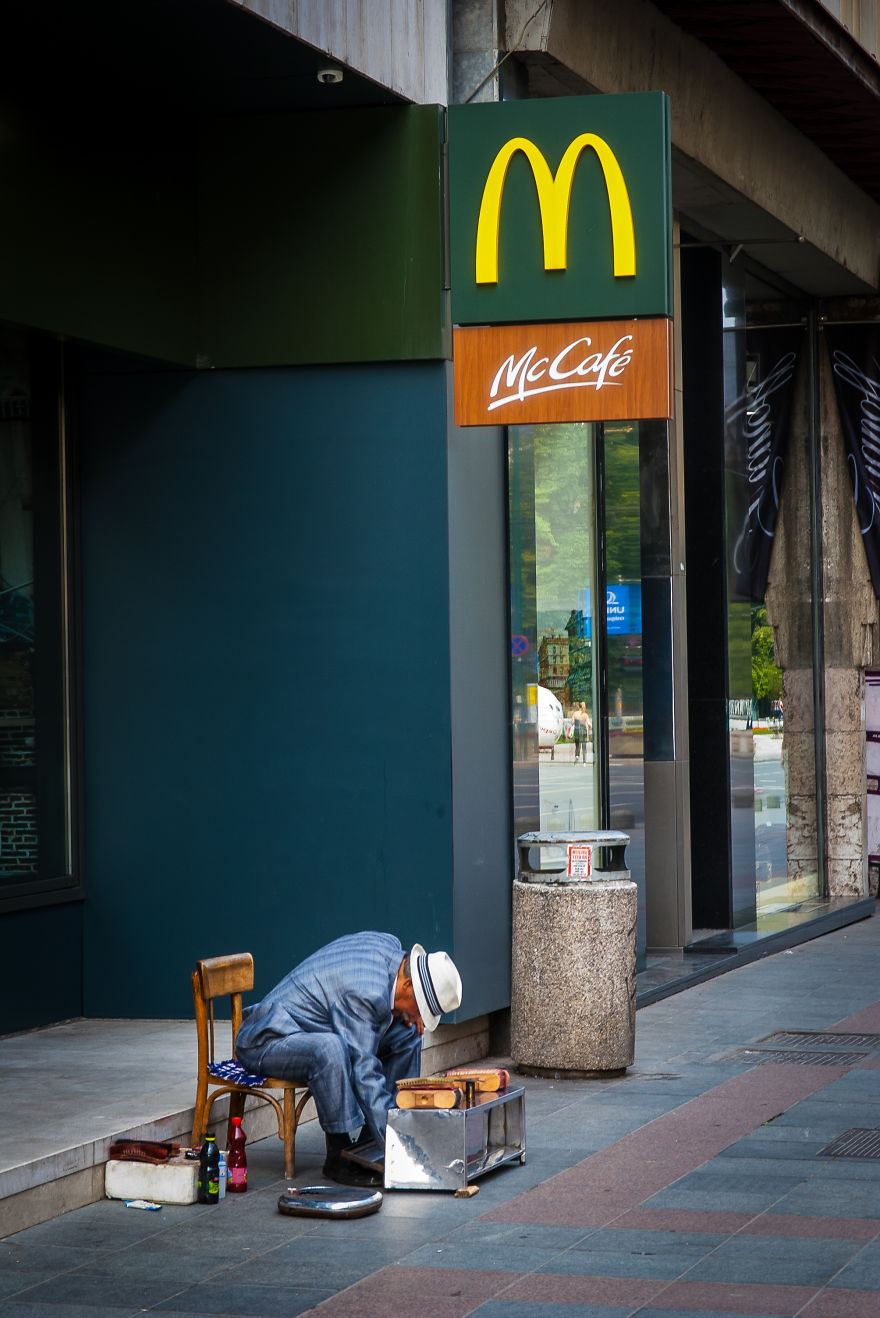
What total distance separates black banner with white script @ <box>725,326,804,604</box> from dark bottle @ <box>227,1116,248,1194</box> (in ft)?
30.8

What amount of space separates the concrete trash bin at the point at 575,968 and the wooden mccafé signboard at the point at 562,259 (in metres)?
2.26

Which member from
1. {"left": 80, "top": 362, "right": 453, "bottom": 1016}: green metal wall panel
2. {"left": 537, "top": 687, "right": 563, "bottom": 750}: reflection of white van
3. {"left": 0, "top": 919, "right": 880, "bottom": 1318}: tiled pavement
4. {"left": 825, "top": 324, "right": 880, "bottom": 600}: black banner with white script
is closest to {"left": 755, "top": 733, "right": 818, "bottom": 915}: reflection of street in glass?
{"left": 825, "top": 324, "right": 880, "bottom": 600}: black banner with white script

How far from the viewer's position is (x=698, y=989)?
12.1 m

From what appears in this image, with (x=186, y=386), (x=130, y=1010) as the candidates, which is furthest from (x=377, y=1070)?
(x=186, y=386)

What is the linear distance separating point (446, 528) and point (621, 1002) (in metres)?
2.52

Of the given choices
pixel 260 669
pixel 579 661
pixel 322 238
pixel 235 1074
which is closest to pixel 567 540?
pixel 579 661

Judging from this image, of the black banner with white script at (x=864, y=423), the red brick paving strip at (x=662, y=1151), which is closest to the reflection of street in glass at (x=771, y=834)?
the black banner with white script at (x=864, y=423)

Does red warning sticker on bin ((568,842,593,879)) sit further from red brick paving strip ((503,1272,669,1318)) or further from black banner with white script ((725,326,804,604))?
black banner with white script ((725,326,804,604))

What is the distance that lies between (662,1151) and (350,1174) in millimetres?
1383

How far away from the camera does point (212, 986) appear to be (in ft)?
24.3

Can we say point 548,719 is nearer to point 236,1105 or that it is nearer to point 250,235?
point 250,235

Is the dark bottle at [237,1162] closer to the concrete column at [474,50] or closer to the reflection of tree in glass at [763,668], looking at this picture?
the concrete column at [474,50]

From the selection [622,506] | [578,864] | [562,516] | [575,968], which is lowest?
[575,968]

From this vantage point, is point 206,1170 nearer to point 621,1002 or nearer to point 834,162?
point 621,1002
